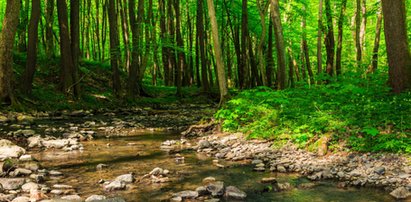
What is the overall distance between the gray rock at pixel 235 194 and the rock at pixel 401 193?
A: 201cm

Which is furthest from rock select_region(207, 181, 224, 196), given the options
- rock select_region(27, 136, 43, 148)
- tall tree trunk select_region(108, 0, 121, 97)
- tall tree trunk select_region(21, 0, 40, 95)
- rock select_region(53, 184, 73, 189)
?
tall tree trunk select_region(108, 0, 121, 97)

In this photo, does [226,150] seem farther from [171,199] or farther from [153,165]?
[171,199]

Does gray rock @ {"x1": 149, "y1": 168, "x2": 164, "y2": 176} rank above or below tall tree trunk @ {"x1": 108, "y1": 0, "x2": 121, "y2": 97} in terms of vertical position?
below

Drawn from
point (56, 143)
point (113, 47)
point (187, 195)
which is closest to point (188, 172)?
point (187, 195)

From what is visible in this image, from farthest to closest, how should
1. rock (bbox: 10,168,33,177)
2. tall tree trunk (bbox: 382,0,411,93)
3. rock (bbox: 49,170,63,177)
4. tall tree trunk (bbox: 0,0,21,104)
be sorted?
tall tree trunk (bbox: 0,0,21,104), tall tree trunk (bbox: 382,0,411,93), rock (bbox: 49,170,63,177), rock (bbox: 10,168,33,177)

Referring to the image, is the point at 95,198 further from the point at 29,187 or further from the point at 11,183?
the point at 11,183

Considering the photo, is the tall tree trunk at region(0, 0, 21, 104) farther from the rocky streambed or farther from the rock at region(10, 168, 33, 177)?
the rock at region(10, 168, 33, 177)

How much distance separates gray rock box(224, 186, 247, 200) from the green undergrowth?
2.76m

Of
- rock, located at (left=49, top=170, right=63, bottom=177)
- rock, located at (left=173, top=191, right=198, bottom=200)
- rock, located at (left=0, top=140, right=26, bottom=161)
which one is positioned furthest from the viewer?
rock, located at (left=0, top=140, right=26, bottom=161)

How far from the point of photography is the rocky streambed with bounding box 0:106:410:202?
17.7 feet

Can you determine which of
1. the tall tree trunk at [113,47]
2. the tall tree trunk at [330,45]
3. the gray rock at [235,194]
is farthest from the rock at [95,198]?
the tall tree trunk at [113,47]

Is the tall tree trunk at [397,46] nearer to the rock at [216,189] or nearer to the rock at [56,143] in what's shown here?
the rock at [216,189]

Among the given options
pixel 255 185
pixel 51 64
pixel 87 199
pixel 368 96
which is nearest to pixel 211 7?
pixel 368 96

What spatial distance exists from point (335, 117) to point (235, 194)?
3.71 metres
